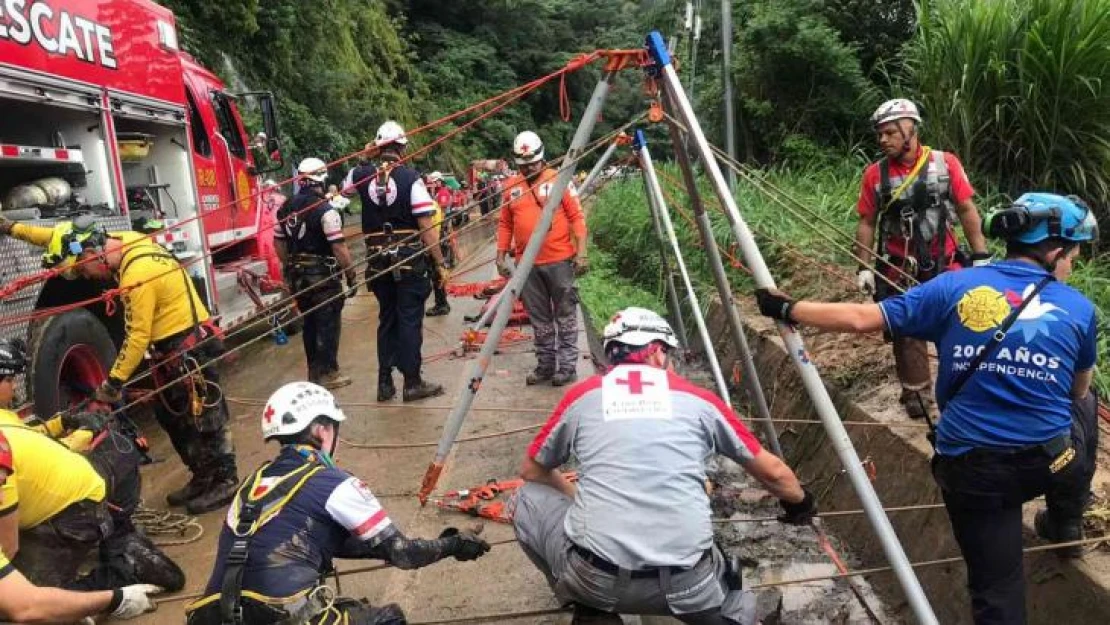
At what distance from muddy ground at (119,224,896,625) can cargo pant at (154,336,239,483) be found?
0.89 feet

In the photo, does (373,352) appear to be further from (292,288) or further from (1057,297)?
(1057,297)

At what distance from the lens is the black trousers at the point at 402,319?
538cm

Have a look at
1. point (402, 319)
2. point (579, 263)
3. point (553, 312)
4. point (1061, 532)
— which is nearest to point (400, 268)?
point (402, 319)

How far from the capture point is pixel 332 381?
611 cm

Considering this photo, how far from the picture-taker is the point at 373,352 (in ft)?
24.2

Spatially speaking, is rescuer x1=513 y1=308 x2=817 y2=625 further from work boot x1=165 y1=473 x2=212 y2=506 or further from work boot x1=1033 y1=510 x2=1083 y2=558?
work boot x1=165 y1=473 x2=212 y2=506

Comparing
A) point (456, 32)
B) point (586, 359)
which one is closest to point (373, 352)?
point (586, 359)

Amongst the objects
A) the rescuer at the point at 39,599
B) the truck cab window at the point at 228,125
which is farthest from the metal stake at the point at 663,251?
the truck cab window at the point at 228,125

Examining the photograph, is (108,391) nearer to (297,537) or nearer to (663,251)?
(297,537)

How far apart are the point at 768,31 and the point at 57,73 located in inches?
299

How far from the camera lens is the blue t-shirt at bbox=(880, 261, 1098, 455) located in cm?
229

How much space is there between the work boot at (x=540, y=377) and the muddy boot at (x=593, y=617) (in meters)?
3.40

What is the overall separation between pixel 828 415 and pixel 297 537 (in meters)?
1.73

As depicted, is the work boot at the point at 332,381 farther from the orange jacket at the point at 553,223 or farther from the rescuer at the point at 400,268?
the orange jacket at the point at 553,223
